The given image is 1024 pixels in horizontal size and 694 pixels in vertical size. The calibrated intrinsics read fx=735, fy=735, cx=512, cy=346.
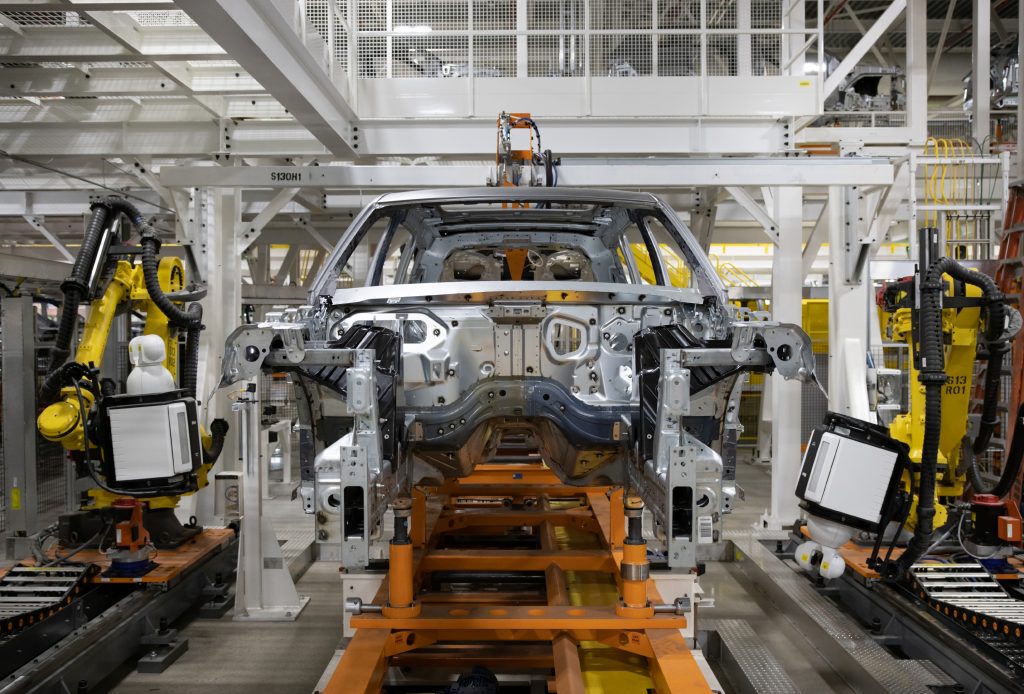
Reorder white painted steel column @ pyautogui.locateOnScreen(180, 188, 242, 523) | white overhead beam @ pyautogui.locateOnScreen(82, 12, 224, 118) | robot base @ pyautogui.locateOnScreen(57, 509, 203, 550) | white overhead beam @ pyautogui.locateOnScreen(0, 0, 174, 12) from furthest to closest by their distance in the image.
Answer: white painted steel column @ pyautogui.locateOnScreen(180, 188, 242, 523)
robot base @ pyautogui.locateOnScreen(57, 509, 203, 550)
white overhead beam @ pyautogui.locateOnScreen(82, 12, 224, 118)
white overhead beam @ pyautogui.locateOnScreen(0, 0, 174, 12)

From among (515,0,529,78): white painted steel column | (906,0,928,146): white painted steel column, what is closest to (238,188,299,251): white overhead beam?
(515,0,529,78): white painted steel column

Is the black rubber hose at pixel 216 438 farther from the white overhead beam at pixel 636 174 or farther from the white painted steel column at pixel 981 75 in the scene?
the white painted steel column at pixel 981 75

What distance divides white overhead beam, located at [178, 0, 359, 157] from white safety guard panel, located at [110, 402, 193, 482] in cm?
191

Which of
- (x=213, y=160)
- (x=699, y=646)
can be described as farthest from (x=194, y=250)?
(x=699, y=646)

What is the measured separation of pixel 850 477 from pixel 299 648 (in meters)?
3.01

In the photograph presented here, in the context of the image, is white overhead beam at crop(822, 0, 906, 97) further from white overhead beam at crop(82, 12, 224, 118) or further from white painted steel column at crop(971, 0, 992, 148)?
white overhead beam at crop(82, 12, 224, 118)

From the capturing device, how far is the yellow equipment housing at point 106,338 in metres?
4.17

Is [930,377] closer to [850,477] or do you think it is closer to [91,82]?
[850,477]

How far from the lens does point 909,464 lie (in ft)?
12.2

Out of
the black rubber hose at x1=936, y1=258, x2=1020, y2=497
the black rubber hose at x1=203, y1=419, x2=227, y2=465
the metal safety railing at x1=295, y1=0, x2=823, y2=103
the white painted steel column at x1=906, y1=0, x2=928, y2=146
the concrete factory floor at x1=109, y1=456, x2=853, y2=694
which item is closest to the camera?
the concrete factory floor at x1=109, y1=456, x2=853, y2=694

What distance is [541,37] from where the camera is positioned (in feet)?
20.3

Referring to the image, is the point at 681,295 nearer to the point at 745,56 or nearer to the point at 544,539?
the point at 544,539

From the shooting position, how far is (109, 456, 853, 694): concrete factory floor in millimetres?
3576

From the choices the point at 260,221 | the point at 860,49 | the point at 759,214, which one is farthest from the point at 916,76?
the point at 260,221
